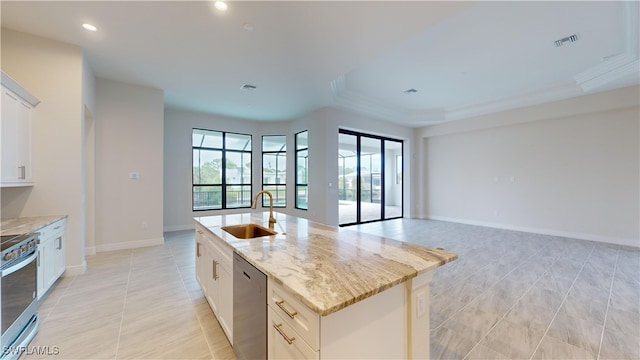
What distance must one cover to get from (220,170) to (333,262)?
622 cm

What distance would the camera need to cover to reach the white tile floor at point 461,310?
1.86m

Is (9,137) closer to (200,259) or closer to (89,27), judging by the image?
(89,27)

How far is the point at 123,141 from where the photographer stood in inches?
172

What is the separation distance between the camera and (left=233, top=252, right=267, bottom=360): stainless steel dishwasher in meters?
1.29

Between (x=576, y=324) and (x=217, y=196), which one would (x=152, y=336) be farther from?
(x=217, y=196)

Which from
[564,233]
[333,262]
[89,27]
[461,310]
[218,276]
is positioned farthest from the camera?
[564,233]

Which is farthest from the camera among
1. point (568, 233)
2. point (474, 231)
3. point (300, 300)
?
point (474, 231)

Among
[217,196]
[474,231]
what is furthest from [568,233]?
[217,196]

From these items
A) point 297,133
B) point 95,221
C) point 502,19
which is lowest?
point 95,221

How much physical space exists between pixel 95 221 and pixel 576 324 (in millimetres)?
6468

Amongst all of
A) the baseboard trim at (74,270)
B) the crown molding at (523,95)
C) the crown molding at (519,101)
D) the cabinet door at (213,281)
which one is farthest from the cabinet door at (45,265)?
the crown molding at (519,101)

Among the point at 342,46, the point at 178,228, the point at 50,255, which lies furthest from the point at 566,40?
the point at 178,228

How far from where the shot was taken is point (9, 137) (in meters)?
2.54

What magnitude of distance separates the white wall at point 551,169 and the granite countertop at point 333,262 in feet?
19.9
